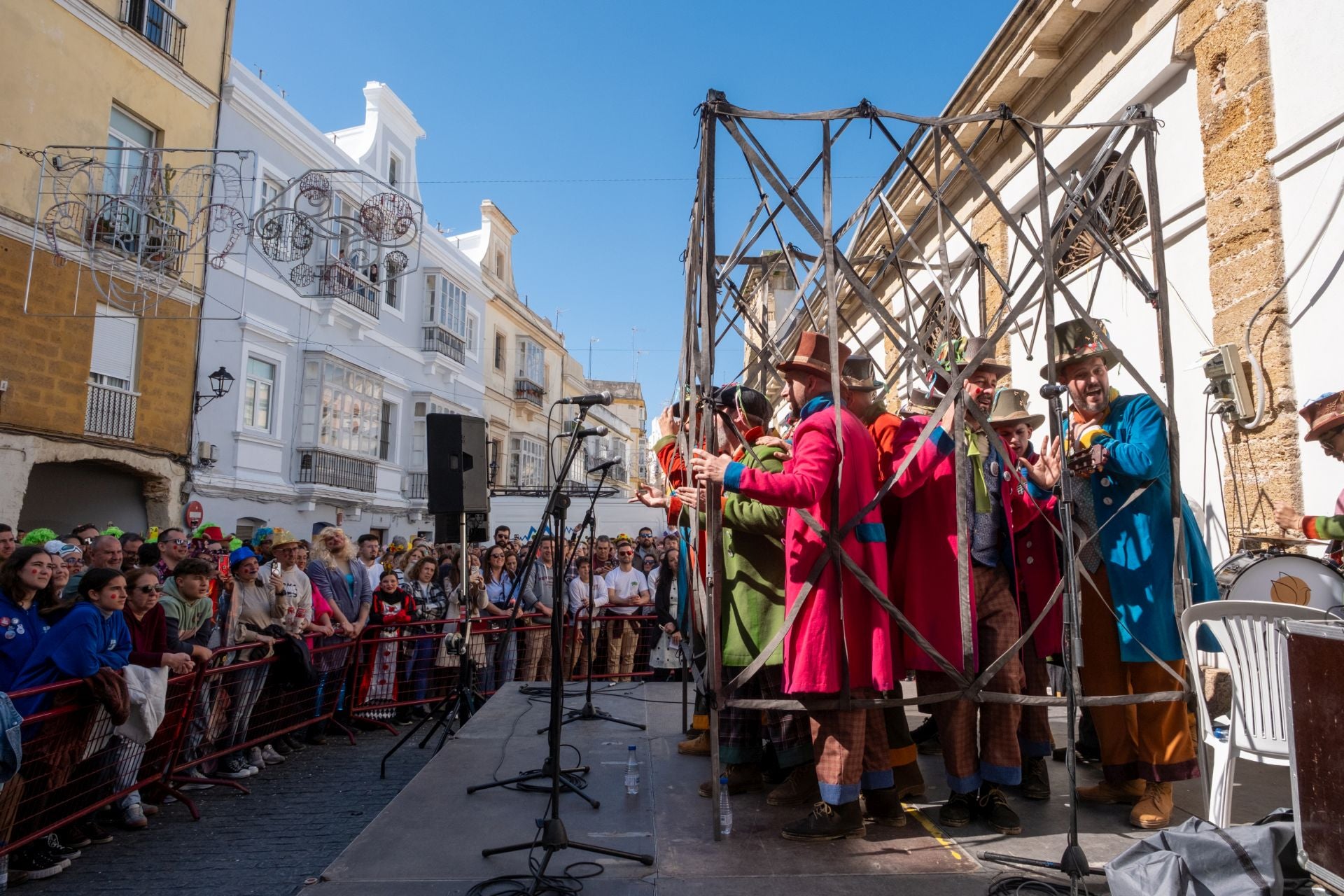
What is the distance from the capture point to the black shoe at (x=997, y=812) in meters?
3.68

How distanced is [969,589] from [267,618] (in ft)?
18.0

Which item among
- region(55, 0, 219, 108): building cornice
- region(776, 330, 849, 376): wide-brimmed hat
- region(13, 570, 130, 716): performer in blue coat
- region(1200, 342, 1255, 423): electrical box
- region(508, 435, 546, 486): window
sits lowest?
region(13, 570, 130, 716): performer in blue coat

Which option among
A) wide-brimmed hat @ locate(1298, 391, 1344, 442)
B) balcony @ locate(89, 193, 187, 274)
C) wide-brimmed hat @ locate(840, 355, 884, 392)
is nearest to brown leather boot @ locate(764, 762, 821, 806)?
wide-brimmed hat @ locate(840, 355, 884, 392)

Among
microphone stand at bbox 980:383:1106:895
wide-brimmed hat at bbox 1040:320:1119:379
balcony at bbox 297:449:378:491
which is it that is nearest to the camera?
microphone stand at bbox 980:383:1106:895

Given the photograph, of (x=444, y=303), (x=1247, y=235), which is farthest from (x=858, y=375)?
(x=444, y=303)

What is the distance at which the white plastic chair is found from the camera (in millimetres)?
3285

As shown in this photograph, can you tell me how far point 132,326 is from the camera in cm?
1466

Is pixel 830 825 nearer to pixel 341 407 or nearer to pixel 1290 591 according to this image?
pixel 1290 591

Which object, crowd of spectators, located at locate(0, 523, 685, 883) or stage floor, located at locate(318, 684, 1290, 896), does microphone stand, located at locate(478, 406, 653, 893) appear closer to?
stage floor, located at locate(318, 684, 1290, 896)

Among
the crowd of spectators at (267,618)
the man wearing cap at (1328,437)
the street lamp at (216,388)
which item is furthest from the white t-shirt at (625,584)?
the street lamp at (216,388)

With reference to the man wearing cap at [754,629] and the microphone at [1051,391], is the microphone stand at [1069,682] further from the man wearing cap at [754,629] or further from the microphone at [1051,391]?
the man wearing cap at [754,629]

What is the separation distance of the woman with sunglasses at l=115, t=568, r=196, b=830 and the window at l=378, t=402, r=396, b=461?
60.6 ft

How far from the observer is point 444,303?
25703mm

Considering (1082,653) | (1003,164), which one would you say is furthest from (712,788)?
(1003,164)
